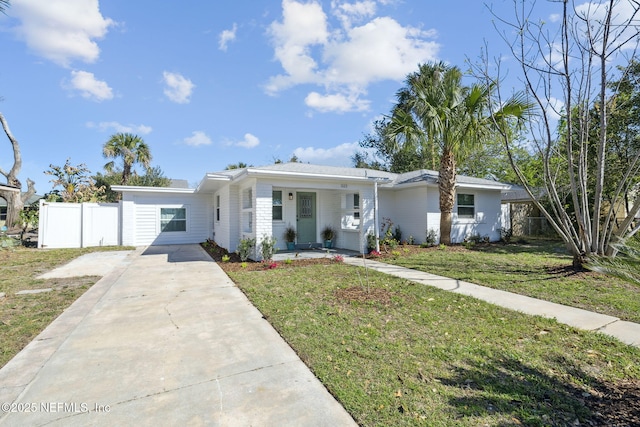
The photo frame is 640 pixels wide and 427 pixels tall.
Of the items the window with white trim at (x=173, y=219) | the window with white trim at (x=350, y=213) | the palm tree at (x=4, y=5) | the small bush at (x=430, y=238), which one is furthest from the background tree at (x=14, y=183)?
the small bush at (x=430, y=238)

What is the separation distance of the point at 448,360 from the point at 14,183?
2439 cm

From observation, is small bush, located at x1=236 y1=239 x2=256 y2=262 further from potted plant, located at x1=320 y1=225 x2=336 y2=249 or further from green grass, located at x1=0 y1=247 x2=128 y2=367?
potted plant, located at x1=320 y1=225 x2=336 y2=249

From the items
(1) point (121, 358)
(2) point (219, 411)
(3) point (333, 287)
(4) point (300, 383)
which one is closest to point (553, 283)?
(3) point (333, 287)

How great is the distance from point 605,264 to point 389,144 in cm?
903

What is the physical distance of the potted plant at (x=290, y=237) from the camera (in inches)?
442

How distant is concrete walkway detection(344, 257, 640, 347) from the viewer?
3845mm

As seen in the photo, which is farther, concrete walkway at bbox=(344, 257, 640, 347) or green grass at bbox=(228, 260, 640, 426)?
concrete walkway at bbox=(344, 257, 640, 347)

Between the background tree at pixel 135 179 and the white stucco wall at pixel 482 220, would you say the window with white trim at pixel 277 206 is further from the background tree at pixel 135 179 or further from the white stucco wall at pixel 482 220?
the background tree at pixel 135 179

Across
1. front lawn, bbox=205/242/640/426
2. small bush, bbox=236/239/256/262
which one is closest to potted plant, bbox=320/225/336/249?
small bush, bbox=236/239/256/262

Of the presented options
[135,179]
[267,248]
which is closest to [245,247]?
[267,248]

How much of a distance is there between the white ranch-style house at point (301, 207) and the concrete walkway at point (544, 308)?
115 inches

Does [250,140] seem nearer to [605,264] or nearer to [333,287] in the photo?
[333,287]

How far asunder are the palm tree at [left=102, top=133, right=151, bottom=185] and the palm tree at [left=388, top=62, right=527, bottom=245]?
1795 centimetres

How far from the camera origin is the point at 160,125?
17266 mm
